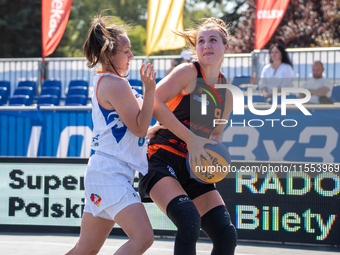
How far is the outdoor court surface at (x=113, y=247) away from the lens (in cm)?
500

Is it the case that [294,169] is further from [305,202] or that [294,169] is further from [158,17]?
[158,17]

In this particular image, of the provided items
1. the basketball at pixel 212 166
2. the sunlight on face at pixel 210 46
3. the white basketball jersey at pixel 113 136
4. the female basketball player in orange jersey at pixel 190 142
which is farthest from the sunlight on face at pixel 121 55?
the basketball at pixel 212 166

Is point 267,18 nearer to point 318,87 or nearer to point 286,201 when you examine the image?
point 318,87

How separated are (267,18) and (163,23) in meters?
2.48

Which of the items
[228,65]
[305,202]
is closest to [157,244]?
[305,202]

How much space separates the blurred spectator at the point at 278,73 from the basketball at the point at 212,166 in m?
5.60

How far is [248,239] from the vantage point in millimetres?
5465

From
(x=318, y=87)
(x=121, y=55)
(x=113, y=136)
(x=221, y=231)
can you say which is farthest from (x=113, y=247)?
(x=318, y=87)

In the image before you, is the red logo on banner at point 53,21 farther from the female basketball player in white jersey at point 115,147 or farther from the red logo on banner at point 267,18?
the female basketball player in white jersey at point 115,147

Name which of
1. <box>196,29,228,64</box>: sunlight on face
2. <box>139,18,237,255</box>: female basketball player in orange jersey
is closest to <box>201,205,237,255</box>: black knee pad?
<box>139,18,237,255</box>: female basketball player in orange jersey

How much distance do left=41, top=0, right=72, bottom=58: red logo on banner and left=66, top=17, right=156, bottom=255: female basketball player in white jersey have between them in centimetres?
975

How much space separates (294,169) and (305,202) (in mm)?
410

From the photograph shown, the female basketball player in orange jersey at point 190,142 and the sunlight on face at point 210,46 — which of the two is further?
the sunlight on face at point 210,46

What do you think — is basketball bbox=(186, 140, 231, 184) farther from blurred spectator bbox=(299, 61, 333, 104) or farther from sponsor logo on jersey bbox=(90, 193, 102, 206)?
blurred spectator bbox=(299, 61, 333, 104)
